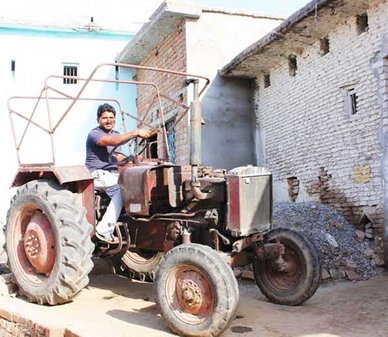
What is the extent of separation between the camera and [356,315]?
4.54 m

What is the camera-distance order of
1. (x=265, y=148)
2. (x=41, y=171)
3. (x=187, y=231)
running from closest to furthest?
(x=187, y=231)
(x=41, y=171)
(x=265, y=148)

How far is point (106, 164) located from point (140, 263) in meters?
1.19

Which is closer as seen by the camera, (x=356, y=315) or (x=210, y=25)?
(x=356, y=315)

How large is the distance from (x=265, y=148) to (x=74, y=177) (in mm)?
6514

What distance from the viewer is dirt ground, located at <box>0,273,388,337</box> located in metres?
3.91

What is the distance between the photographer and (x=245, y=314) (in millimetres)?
4480

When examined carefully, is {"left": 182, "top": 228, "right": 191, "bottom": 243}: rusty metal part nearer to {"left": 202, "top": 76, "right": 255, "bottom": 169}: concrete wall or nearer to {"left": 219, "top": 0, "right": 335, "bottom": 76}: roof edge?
{"left": 219, "top": 0, "right": 335, "bottom": 76}: roof edge

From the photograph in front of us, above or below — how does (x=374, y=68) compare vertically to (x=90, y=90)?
below

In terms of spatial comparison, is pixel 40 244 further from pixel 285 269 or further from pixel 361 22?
pixel 361 22

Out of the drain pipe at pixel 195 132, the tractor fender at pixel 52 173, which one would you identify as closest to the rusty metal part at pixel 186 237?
the drain pipe at pixel 195 132

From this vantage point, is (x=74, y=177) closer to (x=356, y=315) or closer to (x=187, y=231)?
(x=187, y=231)

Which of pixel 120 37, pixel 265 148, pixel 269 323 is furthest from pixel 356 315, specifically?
pixel 120 37

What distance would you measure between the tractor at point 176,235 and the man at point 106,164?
0.11 metres

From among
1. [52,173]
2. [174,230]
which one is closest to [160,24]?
[52,173]
